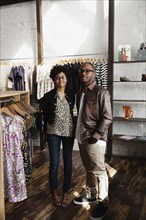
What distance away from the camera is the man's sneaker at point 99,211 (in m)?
2.43

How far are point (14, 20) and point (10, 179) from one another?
3446 mm

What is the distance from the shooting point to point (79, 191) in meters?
3.04

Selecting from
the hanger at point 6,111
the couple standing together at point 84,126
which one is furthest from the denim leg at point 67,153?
the hanger at point 6,111

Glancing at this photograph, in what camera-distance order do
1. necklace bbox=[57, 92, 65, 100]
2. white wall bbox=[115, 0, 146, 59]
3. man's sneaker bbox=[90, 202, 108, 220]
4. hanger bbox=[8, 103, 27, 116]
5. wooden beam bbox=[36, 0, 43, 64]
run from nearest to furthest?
man's sneaker bbox=[90, 202, 108, 220], necklace bbox=[57, 92, 65, 100], hanger bbox=[8, 103, 27, 116], white wall bbox=[115, 0, 146, 59], wooden beam bbox=[36, 0, 43, 64]

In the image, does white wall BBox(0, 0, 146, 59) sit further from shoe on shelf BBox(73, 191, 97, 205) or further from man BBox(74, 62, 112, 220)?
shoe on shelf BBox(73, 191, 97, 205)

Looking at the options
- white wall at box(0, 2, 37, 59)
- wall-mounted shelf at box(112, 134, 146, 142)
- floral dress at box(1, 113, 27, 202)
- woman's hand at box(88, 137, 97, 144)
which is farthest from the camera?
white wall at box(0, 2, 37, 59)

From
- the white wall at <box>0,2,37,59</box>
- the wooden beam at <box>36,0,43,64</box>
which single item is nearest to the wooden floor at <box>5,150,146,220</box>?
the wooden beam at <box>36,0,43,64</box>

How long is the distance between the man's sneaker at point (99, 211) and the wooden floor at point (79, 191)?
0.18ft

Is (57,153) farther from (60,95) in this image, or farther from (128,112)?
(128,112)

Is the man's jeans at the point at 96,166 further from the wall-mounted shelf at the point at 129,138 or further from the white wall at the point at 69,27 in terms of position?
the white wall at the point at 69,27

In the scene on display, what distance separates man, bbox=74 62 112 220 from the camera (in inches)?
90.1

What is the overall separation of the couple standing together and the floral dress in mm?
351

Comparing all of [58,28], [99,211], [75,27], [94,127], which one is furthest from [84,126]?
[58,28]

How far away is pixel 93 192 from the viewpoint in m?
2.75
